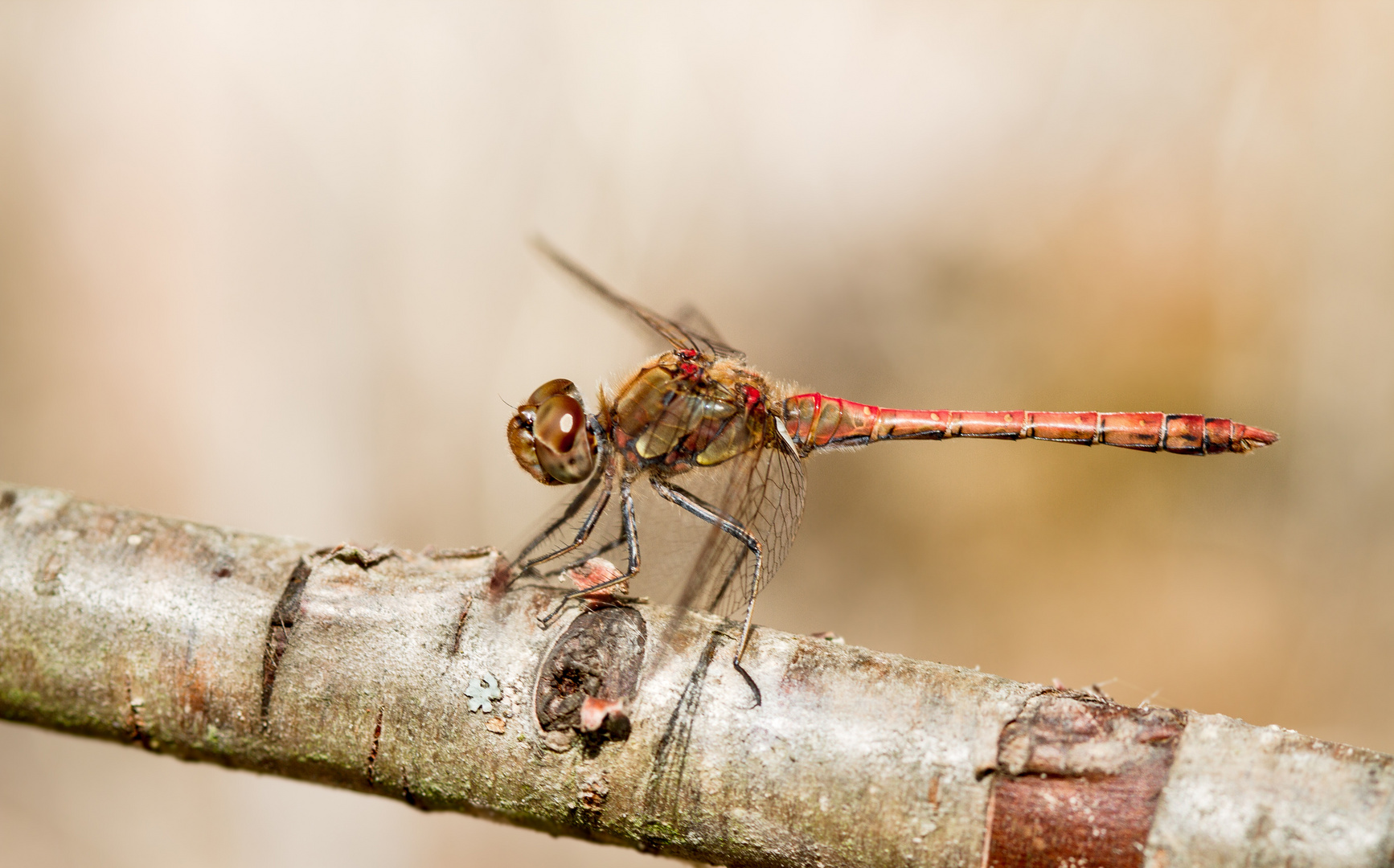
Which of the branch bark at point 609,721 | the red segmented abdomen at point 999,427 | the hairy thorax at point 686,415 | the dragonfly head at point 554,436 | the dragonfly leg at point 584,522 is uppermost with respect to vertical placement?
the red segmented abdomen at point 999,427

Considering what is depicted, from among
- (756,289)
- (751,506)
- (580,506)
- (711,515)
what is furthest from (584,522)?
(756,289)

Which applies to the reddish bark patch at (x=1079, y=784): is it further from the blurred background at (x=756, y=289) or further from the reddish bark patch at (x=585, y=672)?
the blurred background at (x=756, y=289)

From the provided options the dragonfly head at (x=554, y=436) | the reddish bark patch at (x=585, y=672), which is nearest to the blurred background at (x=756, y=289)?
the dragonfly head at (x=554, y=436)

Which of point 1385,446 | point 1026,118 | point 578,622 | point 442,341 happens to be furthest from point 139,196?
point 1385,446

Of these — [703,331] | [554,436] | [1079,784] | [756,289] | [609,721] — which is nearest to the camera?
[1079,784]

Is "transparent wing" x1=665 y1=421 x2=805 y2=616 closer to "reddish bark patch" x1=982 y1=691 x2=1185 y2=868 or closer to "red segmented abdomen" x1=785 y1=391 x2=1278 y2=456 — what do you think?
"red segmented abdomen" x1=785 y1=391 x2=1278 y2=456

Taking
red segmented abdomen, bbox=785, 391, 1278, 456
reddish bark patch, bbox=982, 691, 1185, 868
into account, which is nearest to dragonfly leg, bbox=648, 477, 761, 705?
red segmented abdomen, bbox=785, 391, 1278, 456

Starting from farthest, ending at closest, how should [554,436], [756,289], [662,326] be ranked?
[756,289] < [662,326] < [554,436]

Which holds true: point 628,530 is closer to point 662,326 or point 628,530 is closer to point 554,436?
point 554,436
